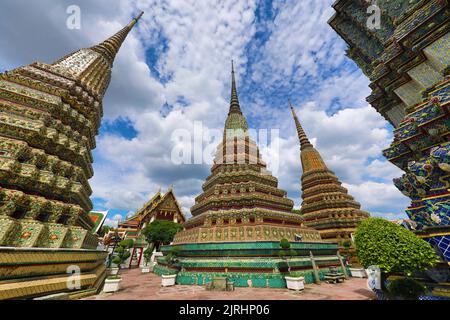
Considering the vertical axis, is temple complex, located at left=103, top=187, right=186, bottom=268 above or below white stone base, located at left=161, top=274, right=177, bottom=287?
above

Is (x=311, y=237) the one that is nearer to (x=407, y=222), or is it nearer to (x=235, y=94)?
(x=407, y=222)

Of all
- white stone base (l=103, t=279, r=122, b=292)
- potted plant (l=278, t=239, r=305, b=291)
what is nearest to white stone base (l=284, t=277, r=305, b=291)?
potted plant (l=278, t=239, r=305, b=291)

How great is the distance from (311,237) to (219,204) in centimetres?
941

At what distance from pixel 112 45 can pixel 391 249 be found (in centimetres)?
2991

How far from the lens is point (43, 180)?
11.0 metres

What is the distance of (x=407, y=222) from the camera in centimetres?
655

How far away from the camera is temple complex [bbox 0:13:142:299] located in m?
8.28

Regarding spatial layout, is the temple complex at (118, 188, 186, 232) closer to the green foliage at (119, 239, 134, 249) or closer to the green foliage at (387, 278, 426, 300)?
the green foliage at (119, 239, 134, 249)

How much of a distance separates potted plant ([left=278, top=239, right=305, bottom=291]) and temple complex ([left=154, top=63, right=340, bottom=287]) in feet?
0.53

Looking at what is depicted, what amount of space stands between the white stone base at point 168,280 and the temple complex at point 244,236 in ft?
2.76

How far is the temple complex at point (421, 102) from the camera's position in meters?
5.36

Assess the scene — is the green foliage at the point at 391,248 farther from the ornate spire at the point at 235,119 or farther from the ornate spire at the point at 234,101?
the ornate spire at the point at 234,101
